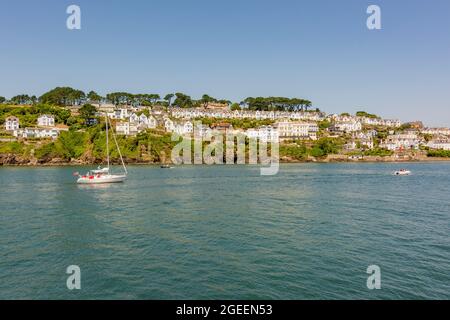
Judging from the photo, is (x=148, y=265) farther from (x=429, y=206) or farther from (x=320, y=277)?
(x=429, y=206)

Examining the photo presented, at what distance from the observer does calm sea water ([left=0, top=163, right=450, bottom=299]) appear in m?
15.3

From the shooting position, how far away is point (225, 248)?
2114 cm

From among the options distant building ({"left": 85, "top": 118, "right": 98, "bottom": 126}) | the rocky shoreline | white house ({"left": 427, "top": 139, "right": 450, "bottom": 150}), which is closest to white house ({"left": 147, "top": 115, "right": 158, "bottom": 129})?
distant building ({"left": 85, "top": 118, "right": 98, "bottom": 126})

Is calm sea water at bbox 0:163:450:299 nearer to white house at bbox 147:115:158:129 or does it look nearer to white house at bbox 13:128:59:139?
white house at bbox 13:128:59:139

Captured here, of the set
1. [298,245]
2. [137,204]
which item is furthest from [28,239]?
[298,245]

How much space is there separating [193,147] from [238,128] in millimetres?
37953

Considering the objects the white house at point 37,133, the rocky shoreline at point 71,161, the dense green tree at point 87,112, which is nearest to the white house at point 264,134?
the rocky shoreline at point 71,161

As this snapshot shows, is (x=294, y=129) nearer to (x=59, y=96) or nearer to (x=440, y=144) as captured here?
(x=440, y=144)

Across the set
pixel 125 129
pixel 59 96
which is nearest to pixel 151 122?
pixel 125 129

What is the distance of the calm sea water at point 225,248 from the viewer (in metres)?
15.3

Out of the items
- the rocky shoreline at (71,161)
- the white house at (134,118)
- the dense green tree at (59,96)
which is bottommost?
the rocky shoreline at (71,161)

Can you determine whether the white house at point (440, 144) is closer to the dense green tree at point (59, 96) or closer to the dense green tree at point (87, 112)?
the dense green tree at point (87, 112)

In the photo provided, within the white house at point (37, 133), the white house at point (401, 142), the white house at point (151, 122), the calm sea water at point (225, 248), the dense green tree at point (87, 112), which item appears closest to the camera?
the calm sea water at point (225, 248)

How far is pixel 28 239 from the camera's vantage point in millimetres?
23172
